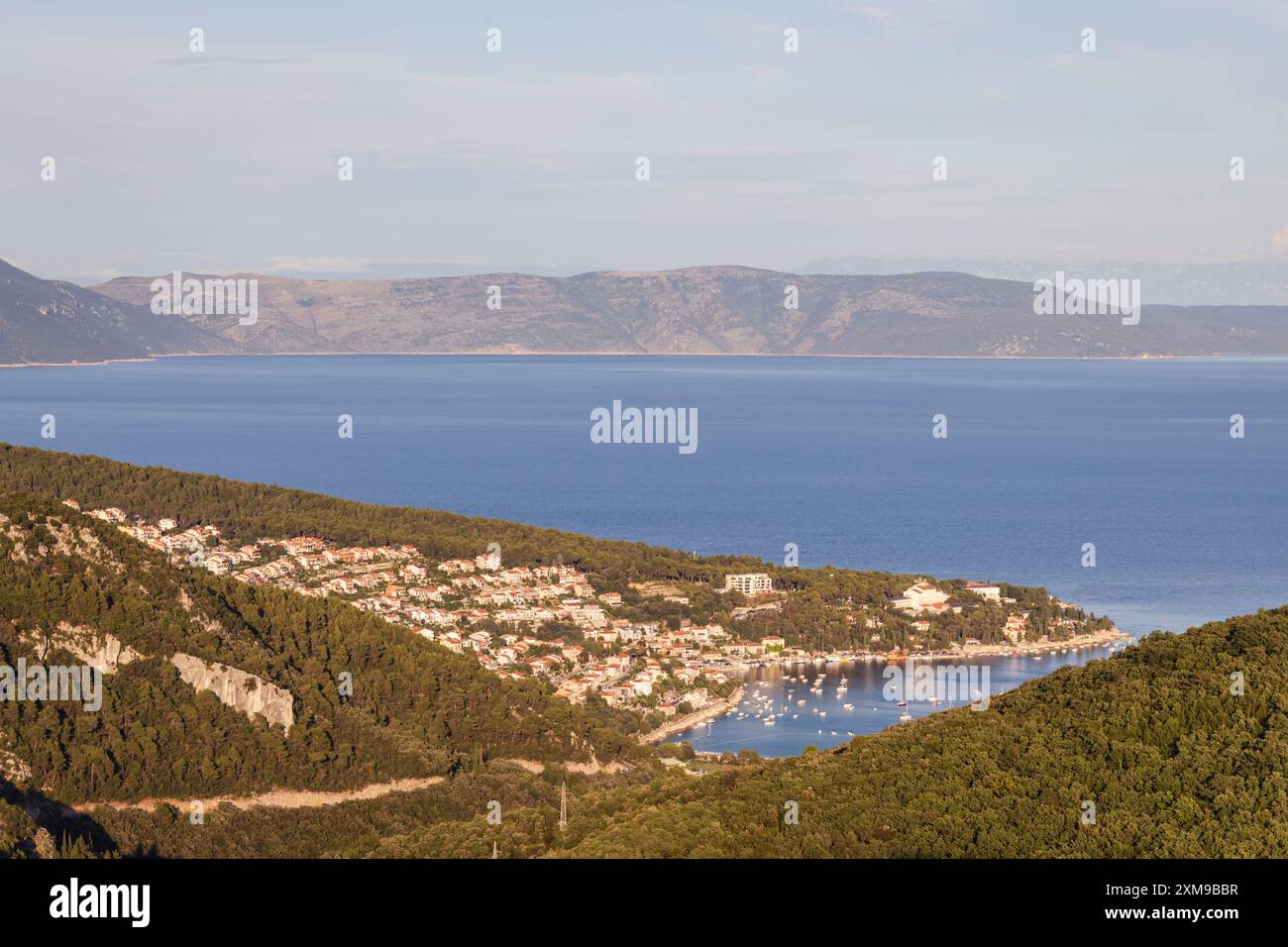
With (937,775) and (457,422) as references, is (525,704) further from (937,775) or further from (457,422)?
(457,422)

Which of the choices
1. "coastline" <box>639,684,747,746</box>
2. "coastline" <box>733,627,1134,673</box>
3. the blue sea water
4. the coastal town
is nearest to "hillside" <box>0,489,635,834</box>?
"coastline" <box>639,684,747,746</box>

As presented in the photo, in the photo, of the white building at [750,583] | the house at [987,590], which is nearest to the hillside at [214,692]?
the white building at [750,583]

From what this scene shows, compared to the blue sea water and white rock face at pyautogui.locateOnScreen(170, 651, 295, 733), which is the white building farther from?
white rock face at pyautogui.locateOnScreen(170, 651, 295, 733)

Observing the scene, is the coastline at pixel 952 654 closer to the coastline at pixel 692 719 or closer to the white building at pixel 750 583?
the coastline at pixel 692 719

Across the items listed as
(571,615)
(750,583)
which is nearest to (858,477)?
(750,583)

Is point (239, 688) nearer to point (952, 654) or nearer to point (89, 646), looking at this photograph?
point (89, 646)
